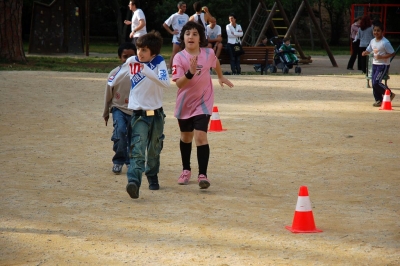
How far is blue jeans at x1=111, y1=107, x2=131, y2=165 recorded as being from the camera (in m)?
8.37

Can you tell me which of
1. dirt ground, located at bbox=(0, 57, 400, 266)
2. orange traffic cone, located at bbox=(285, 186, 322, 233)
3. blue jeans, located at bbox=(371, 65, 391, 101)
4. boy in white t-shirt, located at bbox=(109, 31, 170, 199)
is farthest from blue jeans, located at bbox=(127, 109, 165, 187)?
blue jeans, located at bbox=(371, 65, 391, 101)

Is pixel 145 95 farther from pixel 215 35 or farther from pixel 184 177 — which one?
pixel 215 35

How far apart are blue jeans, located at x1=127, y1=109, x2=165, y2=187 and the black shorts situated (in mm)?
382

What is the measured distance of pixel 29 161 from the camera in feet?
29.4

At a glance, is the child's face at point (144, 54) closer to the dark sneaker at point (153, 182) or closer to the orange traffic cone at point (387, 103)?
the dark sneaker at point (153, 182)

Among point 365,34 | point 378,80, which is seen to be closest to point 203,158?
point 378,80

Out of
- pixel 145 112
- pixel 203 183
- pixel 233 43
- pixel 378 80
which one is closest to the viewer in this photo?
pixel 145 112

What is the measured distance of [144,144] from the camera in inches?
283

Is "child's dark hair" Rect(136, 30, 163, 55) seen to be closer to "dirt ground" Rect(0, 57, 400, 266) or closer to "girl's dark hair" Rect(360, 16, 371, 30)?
"dirt ground" Rect(0, 57, 400, 266)

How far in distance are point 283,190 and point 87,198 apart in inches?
74.1

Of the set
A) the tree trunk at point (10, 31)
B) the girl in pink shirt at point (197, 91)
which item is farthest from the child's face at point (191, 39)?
the tree trunk at point (10, 31)

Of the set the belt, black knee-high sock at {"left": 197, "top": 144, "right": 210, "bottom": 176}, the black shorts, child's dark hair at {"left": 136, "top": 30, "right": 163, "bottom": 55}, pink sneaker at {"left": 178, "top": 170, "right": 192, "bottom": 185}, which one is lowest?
pink sneaker at {"left": 178, "top": 170, "right": 192, "bottom": 185}

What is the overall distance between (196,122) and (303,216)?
2002 mm

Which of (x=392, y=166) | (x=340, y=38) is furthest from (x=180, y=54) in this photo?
(x=340, y=38)
